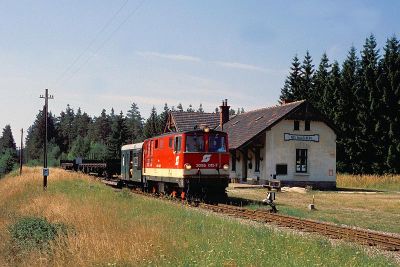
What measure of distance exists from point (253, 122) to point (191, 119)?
9098mm

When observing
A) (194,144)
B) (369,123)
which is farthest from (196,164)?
(369,123)

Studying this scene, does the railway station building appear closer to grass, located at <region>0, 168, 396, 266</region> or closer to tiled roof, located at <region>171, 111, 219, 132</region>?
tiled roof, located at <region>171, 111, 219, 132</region>

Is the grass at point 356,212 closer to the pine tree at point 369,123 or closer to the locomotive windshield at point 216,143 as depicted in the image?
the locomotive windshield at point 216,143

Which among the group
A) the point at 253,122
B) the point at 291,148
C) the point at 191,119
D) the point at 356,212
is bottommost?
the point at 356,212

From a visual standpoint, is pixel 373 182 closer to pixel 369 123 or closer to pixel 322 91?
pixel 369 123

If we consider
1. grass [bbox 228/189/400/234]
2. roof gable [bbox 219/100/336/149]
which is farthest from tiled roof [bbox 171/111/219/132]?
grass [bbox 228/189/400/234]

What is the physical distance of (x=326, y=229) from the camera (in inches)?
537

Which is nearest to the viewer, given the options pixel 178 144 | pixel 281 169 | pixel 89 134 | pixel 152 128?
pixel 178 144

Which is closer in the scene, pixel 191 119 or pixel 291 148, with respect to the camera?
pixel 291 148

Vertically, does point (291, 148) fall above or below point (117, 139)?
below

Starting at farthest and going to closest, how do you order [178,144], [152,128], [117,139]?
[152,128] < [117,139] < [178,144]

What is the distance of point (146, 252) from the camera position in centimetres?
906

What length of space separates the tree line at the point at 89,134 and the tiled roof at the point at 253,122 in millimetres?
11293

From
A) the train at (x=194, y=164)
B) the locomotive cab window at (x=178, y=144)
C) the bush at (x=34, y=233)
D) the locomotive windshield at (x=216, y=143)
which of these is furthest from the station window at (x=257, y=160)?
the bush at (x=34, y=233)
